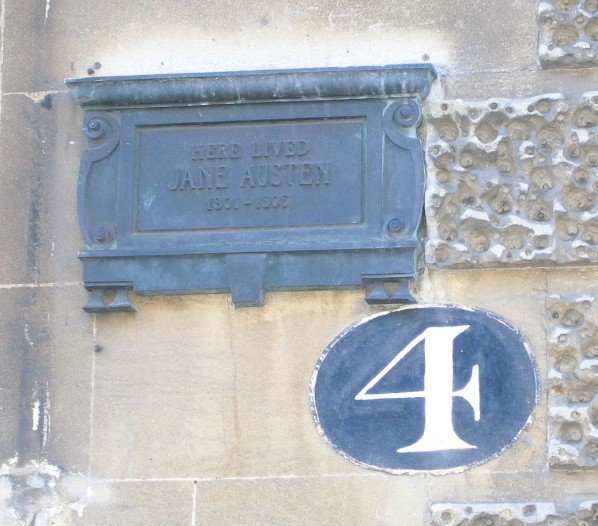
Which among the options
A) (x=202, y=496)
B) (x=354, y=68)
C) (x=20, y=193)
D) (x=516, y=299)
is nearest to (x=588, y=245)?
(x=516, y=299)

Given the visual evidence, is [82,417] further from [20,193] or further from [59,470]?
[20,193]

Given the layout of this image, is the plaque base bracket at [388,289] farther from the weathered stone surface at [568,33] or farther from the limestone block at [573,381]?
the weathered stone surface at [568,33]

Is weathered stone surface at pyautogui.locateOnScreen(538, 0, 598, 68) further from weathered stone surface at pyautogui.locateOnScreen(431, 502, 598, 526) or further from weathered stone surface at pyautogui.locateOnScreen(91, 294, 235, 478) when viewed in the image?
weathered stone surface at pyautogui.locateOnScreen(431, 502, 598, 526)

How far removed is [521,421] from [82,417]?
169cm

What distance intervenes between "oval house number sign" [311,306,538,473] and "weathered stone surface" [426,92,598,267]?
0.89 ft

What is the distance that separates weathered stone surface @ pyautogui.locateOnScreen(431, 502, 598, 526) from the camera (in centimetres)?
761

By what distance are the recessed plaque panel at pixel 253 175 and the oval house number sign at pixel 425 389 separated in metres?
0.50

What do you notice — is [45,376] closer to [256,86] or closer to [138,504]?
[138,504]

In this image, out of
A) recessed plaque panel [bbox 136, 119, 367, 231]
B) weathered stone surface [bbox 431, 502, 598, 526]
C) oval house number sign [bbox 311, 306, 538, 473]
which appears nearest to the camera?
weathered stone surface [bbox 431, 502, 598, 526]

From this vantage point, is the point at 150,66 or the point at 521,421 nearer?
the point at 521,421

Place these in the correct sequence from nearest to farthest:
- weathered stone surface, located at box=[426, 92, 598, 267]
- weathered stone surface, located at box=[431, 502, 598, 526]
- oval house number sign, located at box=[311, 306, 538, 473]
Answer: weathered stone surface, located at box=[431, 502, 598, 526], oval house number sign, located at box=[311, 306, 538, 473], weathered stone surface, located at box=[426, 92, 598, 267]

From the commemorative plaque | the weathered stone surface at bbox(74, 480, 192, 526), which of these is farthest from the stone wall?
the commemorative plaque

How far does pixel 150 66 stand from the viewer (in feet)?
27.4

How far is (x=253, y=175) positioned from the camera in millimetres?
8109
